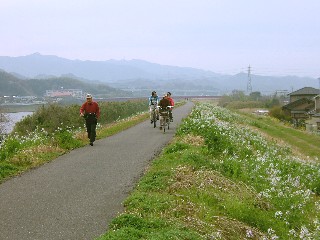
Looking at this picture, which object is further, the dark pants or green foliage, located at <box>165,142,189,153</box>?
the dark pants

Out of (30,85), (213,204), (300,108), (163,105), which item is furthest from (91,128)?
(30,85)

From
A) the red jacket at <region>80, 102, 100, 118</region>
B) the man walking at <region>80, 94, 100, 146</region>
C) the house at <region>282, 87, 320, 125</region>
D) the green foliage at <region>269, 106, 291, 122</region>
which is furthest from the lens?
the green foliage at <region>269, 106, 291, 122</region>

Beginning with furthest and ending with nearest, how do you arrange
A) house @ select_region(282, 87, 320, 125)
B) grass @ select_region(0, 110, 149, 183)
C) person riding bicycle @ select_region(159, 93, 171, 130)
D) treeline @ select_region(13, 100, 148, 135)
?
house @ select_region(282, 87, 320, 125) → treeline @ select_region(13, 100, 148, 135) → person riding bicycle @ select_region(159, 93, 171, 130) → grass @ select_region(0, 110, 149, 183)

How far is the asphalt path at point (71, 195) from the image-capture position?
711 centimetres

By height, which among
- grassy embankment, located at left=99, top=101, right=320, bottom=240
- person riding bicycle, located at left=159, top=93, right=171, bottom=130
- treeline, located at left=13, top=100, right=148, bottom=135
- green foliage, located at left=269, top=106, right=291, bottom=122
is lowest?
green foliage, located at left=269, top=106, right=291, bottom=122

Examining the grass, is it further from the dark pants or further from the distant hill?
the distant hill

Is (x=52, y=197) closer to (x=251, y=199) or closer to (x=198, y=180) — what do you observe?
(x=198, y=180)

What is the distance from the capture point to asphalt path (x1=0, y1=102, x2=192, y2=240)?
7.11m

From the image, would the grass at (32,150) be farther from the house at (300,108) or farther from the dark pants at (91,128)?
the house at (300,108)

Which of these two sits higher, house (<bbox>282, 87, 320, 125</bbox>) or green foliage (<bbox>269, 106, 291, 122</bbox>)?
house (<bbox>282, 87, 320, 125</bbox>)

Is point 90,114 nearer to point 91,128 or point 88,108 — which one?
point 88,108

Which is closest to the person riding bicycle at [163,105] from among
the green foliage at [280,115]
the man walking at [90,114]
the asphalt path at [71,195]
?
the man walking at [90,114]

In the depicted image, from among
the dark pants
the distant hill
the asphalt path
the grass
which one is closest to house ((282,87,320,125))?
the dark pants

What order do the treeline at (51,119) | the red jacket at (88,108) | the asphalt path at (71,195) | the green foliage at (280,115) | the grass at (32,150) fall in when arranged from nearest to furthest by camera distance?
1. the asphalt path at (71,195)
2. the grass at (32,150)
3. the red jacket at (88,108)
4. the treeline at (51,119)
5. the green foliage at (280,115)
